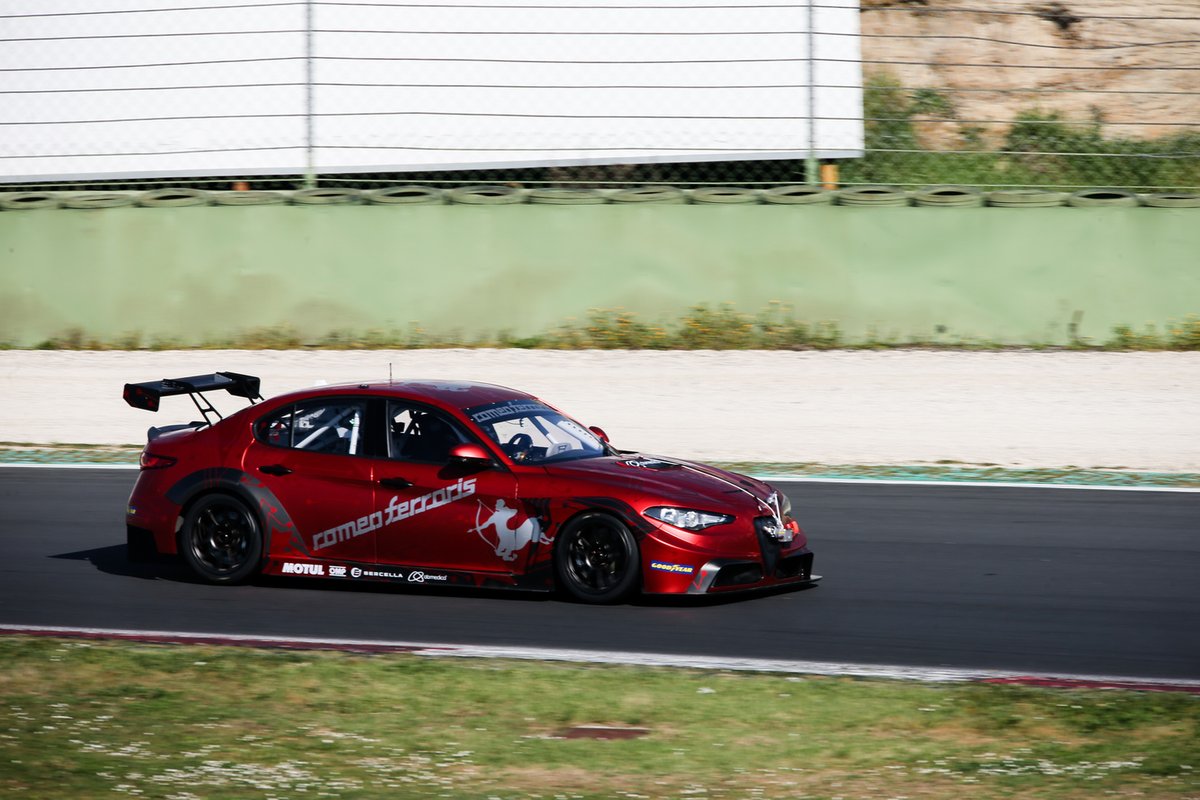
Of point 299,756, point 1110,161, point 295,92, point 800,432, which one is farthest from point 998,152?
point 299,756

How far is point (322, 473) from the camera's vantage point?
9719mm

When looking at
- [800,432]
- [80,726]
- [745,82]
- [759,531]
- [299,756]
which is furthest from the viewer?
[745,82]

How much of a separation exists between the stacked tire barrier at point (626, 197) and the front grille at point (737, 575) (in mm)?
9207

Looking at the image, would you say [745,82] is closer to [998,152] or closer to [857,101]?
[857,101]

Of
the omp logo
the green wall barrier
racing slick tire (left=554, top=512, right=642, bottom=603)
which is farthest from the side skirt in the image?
the green wall barrier

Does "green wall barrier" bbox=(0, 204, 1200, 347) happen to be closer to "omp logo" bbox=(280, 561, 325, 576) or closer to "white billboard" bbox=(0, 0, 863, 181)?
"white billboard" bbox=(0, 0, 863, 181)

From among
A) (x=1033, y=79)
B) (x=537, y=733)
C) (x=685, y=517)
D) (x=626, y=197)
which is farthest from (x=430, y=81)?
(x=537, y=733)

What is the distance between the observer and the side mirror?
9.27 m

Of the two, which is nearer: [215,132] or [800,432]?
[800,432]

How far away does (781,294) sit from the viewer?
58.9 ft

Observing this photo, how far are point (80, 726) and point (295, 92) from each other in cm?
1219

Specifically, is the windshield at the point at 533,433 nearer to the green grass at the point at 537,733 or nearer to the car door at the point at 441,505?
the car door at the point at 441,505

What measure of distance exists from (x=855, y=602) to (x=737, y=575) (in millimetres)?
787

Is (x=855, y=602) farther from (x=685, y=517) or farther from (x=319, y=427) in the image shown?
(x=319, y=427)
